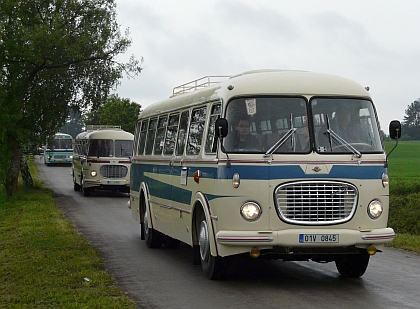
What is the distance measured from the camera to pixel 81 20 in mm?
31797

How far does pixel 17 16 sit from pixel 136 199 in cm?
1362

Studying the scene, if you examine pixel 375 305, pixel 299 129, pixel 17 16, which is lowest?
pixel 375 305

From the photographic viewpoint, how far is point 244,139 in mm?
11352

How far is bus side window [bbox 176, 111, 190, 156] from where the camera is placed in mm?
13864

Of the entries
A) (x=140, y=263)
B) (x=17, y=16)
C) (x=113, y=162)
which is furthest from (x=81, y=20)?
(x=140, y=263)

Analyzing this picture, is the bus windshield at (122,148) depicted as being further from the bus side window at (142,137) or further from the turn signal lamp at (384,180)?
the turn signal lamp at (384,180)

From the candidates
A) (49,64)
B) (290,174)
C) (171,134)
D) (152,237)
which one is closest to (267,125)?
(290,174)

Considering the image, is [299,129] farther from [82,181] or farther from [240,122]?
[82,181]

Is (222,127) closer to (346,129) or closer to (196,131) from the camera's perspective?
(346,129)

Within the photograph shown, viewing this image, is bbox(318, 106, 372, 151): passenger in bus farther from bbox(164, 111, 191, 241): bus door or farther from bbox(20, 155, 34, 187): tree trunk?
bbox(20, 155, 34, 187): tree trunk

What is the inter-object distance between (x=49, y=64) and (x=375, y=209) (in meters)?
21.8

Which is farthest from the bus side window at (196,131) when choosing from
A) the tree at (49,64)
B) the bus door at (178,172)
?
the tree at (49,64)

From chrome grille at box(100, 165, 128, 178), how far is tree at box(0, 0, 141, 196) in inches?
119

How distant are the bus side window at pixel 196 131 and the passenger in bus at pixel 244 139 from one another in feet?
4.30
